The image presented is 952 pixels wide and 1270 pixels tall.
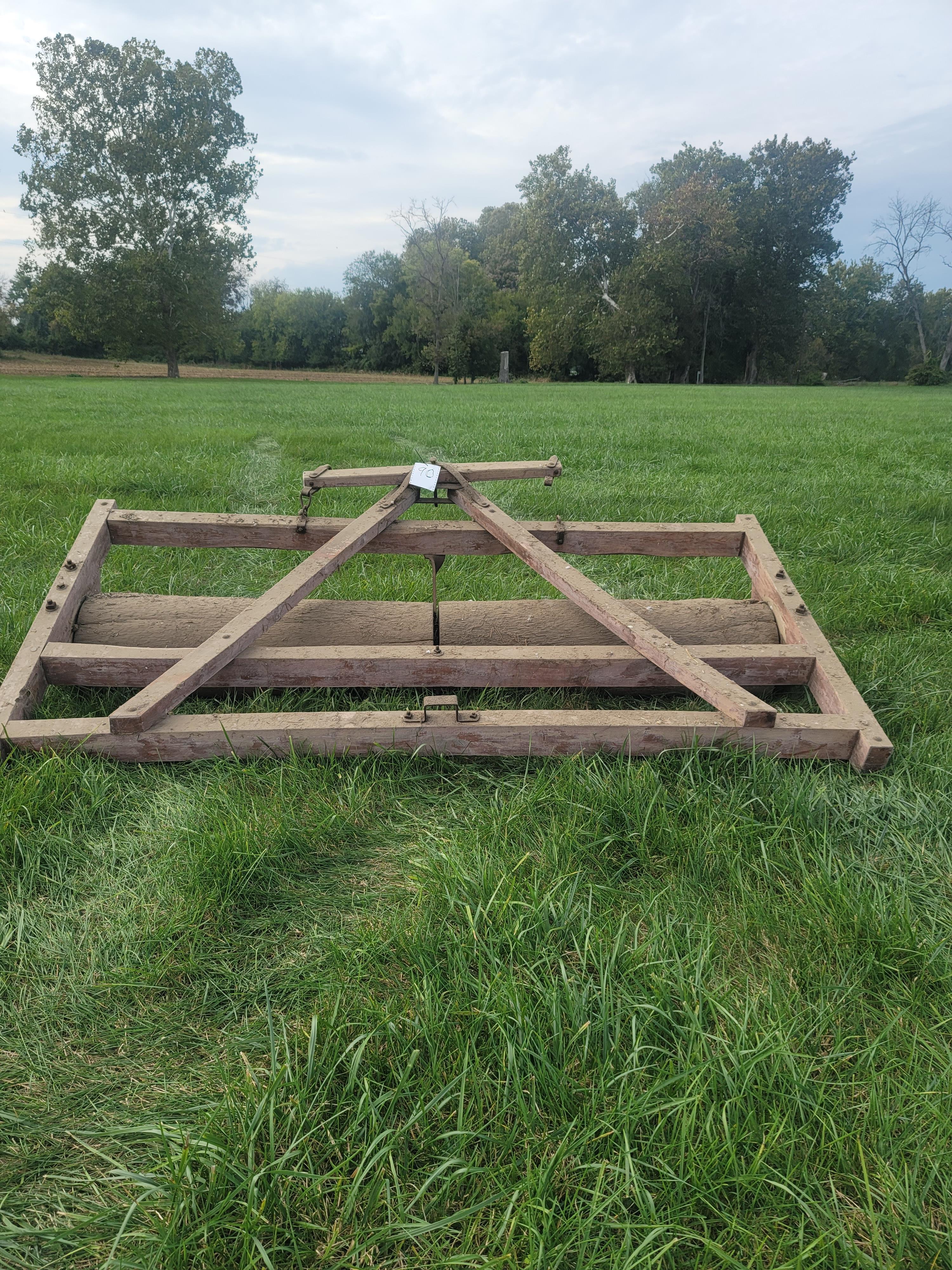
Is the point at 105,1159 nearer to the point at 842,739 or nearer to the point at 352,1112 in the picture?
the point at 352,1112

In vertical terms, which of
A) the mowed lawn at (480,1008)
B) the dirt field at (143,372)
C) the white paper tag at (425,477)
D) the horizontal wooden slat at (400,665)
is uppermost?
the dirt field at (143,372)

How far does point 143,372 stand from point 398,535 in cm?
5521

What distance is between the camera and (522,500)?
295 inches

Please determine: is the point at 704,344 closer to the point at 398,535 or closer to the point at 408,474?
the point at 408,474

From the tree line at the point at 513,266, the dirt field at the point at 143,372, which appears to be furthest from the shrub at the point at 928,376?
the dirt field at the point at 143,372

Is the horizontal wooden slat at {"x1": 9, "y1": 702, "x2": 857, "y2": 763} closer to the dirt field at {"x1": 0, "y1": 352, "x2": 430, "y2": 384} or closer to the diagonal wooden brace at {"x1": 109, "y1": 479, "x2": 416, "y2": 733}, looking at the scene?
the diagonal wooden brace at {"x1": 109, "y1": 479, "x2": 416, "y2": 733}

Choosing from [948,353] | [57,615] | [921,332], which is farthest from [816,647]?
[948,353]

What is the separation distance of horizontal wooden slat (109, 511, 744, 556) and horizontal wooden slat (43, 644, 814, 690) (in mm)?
566

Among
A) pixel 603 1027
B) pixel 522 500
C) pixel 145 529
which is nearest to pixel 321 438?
pixel 522 500

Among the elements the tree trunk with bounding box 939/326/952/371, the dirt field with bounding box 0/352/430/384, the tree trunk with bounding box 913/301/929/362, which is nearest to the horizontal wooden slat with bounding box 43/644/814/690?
the dirt field with bounding box 0/352/430/384

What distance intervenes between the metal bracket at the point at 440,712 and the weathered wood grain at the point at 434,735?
0.02 m

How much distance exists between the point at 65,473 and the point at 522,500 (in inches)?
192

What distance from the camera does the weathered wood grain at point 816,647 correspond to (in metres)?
2.65

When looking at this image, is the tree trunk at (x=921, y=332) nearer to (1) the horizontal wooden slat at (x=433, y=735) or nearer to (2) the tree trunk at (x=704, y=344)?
(2) the tree trunk at (x=704, y=344)
